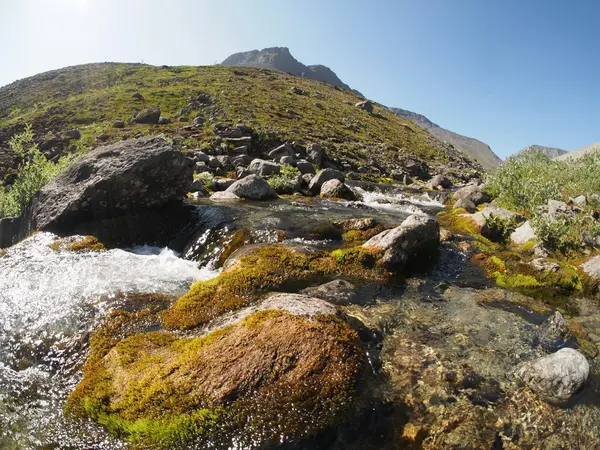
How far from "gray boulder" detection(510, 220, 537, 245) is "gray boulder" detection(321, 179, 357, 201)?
1339cm

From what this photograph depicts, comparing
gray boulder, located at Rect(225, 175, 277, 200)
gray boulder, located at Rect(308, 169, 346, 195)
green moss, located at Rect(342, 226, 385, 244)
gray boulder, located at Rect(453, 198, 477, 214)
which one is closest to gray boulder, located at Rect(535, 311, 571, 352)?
green moss, located at Rect(342, 226, 385, 244)

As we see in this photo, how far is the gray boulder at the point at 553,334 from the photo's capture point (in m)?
7.47

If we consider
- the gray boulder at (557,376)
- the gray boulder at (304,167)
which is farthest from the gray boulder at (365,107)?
the gray boulder at (557,376)

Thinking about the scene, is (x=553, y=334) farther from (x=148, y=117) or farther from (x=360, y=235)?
(x=148, y=117)

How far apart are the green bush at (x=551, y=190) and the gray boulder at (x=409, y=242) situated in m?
4.74

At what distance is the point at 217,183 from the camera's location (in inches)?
1064

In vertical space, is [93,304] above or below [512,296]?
below

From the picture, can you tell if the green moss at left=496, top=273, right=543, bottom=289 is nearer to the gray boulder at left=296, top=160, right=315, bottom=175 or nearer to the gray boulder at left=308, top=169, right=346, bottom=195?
the gray boulder at left=308, top=169, right=346, bottom=195

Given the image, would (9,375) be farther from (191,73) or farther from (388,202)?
(191,73)

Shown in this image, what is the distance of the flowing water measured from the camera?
513 centimetres

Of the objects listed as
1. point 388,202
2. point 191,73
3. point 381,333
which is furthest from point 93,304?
point 191,73

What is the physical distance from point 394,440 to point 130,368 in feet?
15.1

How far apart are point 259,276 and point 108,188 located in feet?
33.6

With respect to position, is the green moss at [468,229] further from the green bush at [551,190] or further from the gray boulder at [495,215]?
the green bush at [551,190]
